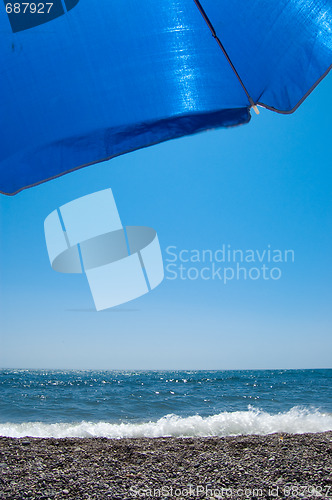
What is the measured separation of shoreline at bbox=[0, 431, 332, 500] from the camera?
9.60ft

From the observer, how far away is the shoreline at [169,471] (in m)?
2.93

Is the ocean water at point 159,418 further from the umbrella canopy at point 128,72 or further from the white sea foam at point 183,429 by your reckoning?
the umbrella canopy at point 128,72

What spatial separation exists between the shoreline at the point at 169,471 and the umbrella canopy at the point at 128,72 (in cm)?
252

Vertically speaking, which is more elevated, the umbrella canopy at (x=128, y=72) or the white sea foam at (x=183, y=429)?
the umbrella canopy at (x=128, y=72)

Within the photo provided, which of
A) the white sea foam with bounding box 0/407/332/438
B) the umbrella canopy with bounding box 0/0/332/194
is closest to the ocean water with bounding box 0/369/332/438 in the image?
the white sea foam with bounding box 0/407/332/438

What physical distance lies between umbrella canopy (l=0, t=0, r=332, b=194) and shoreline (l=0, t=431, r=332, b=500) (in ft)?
8.27

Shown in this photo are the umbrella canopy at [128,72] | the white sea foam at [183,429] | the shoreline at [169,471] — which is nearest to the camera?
the umbrella canopy at [128,72]

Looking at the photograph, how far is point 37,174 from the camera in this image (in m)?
1.99

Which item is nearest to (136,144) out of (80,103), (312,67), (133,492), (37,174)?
(80,103)

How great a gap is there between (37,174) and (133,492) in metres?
2.58

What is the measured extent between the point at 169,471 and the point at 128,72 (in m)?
3.41

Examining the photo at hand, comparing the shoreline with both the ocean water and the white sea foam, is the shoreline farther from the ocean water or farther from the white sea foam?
the ocean water

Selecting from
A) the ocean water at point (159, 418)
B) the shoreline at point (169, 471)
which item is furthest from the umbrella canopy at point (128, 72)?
the ocean water at point (159, 418)

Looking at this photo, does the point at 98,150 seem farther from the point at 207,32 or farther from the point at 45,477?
the point at 45,477
